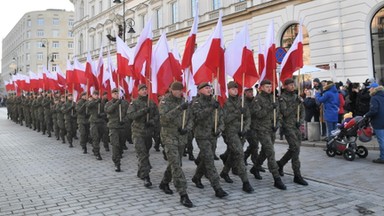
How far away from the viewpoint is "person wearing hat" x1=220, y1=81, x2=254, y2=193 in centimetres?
610

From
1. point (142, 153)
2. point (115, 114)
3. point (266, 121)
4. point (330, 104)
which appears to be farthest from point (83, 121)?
point (330, 104)

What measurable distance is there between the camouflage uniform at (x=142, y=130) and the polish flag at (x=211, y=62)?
1.22m

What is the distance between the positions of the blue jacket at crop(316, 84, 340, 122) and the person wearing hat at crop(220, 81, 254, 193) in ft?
14.8

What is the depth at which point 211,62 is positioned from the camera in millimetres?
6359

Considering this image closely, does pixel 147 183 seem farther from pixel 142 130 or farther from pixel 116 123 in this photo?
pixel 116 123

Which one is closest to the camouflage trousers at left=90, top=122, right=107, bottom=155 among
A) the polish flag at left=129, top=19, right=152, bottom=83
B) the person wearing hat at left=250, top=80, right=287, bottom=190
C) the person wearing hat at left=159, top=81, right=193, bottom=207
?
the polish flag at left=129, top=19, right=152, bottom=83

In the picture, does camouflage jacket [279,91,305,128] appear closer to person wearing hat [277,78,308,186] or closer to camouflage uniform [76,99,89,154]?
person wearing hat [277,78,308,186]

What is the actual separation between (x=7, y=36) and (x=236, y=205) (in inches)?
4935

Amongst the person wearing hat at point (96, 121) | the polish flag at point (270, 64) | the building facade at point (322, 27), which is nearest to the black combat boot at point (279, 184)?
the polish flag at point (270, 64)

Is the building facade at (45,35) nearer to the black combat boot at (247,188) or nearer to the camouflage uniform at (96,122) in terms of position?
the camouflage uniform at (96,122)

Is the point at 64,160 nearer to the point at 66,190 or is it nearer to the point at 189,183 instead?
the point at 66,190

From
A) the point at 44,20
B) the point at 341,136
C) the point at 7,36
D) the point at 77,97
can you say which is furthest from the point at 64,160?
the point at 7,36

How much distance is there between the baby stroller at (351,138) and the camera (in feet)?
27.8

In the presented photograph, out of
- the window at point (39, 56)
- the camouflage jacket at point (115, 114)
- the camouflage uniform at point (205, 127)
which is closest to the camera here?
the camouflage uniform at point (205, 127)
